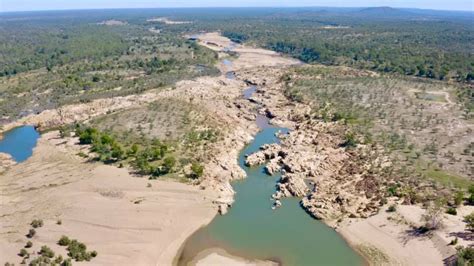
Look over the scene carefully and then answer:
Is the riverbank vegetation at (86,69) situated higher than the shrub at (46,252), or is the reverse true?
the riverbank vegetation at (86,69)

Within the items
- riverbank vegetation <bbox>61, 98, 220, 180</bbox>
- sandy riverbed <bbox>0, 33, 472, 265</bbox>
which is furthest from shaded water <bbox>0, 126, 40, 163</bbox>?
riverbank vegetation <bbox>61, 98, 220, 180</bbox>

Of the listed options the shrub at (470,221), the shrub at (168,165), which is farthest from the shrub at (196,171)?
the shrub at (470,221)

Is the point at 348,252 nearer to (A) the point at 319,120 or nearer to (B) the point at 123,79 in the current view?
(A) the point at 319,120

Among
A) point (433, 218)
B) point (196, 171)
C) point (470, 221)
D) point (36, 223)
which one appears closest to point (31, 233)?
point (36, 223)

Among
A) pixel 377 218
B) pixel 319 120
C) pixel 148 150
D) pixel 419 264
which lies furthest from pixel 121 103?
pixel 419 264

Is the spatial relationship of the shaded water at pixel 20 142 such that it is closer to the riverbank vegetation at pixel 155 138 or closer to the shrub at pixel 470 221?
the riverbank vegetation at pixel 155 138

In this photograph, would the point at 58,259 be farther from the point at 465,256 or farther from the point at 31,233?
the point at 465,256

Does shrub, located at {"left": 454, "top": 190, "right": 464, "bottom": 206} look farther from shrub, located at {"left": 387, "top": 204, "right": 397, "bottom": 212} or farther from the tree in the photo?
shrub, located at {"left": 387, "top": 204, "right": 397, "bottom": 212}
